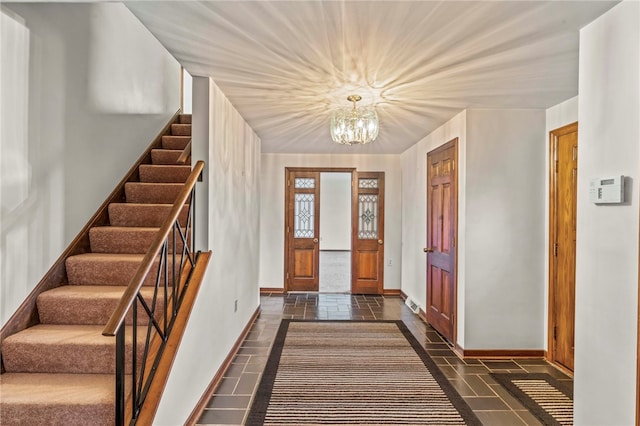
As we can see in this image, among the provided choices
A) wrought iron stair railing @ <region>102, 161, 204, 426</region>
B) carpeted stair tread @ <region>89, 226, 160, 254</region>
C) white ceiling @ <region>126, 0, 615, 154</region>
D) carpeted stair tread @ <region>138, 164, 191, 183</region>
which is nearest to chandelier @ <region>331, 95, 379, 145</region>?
white ceiling @ <region>126, 0, 615, 154</region>

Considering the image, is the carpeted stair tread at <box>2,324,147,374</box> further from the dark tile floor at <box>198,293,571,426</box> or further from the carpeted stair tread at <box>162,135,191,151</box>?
the carpeted stair tread at <box>162,135,191,151</box>

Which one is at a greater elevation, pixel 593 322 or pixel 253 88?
pixel 253 88

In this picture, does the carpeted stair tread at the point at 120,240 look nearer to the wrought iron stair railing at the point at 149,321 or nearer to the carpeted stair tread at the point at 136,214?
the carpeted stair tread at the point at 136,214

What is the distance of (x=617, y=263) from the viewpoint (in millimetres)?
1680

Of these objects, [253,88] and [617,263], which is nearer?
[617,263]

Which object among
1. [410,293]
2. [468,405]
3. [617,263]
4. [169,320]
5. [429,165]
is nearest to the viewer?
[617,263]

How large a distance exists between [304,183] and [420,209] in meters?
2.14

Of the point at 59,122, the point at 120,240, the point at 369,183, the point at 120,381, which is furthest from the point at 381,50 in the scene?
the point at 369,183

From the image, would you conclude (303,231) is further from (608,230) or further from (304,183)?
(608,230)

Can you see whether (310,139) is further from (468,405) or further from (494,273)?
(468,405)

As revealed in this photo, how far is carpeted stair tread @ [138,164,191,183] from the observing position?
3.79 meters

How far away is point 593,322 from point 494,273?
1.75 m

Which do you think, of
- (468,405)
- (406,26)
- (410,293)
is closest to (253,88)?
(406,26)

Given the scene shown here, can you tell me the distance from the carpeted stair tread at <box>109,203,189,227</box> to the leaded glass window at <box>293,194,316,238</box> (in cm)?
319
